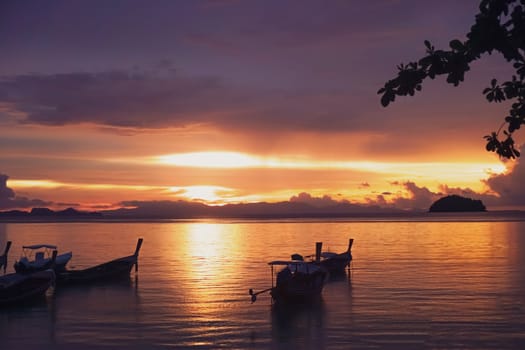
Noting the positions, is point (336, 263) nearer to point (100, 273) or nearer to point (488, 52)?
point (100, 273)

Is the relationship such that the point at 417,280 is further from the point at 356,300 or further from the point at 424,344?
the point at 424,344

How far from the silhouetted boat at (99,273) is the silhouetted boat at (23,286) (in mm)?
5619

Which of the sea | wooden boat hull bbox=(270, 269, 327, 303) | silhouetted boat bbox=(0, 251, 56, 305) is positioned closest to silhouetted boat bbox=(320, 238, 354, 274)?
the sea

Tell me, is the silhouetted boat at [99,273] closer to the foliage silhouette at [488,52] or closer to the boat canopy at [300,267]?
the boat canopy at [300,267]

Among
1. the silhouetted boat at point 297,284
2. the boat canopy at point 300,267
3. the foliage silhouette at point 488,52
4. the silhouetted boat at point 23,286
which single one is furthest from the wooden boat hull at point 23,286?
the foliage silhouette at point 488,52

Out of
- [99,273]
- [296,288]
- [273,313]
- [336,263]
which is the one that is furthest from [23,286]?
[336,263]

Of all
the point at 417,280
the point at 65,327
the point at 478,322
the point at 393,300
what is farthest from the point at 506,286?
the point at 65,327

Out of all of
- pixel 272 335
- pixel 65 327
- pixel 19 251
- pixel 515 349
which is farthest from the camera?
pixel 19 251

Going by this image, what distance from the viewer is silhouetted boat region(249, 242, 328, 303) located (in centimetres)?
3222

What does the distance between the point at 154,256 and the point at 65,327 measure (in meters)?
41.6

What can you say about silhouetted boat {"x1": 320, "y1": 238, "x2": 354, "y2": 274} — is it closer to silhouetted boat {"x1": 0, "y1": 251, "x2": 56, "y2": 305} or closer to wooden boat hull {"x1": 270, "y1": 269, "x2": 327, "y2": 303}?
wooden boat hull {"x1": 270, "y1": 269, "x2": 327, "y2": 303}

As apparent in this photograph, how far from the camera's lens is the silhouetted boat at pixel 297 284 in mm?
32219

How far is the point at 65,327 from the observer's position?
26812 millimetres

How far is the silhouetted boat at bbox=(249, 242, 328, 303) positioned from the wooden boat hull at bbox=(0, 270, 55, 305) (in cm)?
1201
